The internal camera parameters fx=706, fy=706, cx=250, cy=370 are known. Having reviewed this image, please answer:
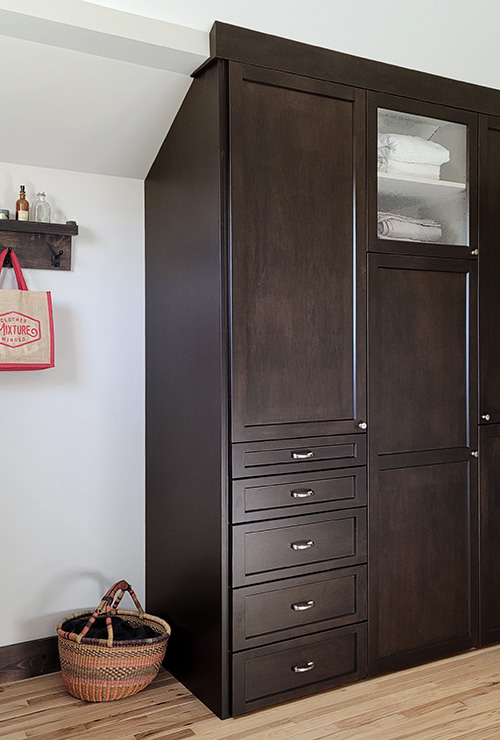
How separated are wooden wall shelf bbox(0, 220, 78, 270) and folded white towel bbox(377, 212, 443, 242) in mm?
1109

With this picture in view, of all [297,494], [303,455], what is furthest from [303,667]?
→ [303,455]

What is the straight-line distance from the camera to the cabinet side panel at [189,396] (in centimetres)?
223

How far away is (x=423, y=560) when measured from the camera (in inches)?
103

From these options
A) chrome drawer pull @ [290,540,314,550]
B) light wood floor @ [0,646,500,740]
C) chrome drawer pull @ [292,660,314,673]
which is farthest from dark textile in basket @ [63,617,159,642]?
chrome drawer pull @ [290,540,314,550]

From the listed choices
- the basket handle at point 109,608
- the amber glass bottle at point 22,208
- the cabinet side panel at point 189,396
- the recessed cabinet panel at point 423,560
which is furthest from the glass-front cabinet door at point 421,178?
the basket handle at point 109,608

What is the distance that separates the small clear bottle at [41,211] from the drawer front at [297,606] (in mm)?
1449

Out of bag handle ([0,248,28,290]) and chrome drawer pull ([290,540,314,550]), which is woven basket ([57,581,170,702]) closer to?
chrome drawer pull ([290,540,314,550])

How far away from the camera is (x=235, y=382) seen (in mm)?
2227

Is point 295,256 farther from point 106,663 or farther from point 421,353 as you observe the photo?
point 106,663

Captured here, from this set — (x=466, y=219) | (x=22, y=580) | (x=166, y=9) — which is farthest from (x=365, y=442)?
(x=166, y=9)

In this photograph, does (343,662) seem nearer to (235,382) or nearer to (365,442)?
(365,442)

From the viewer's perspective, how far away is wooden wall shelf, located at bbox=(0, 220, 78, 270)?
2.48m

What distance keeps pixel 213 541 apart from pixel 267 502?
21cm

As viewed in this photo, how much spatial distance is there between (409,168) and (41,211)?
4.42 ft
